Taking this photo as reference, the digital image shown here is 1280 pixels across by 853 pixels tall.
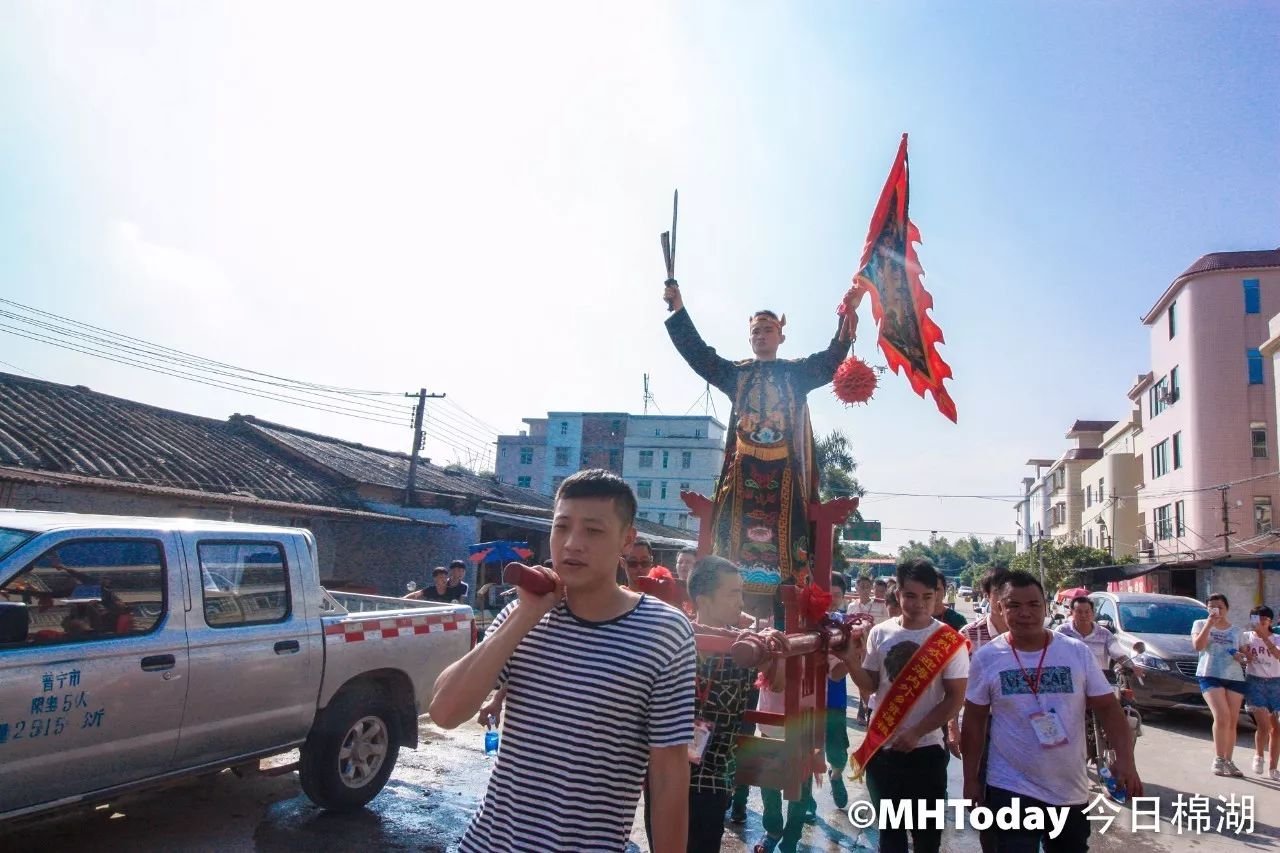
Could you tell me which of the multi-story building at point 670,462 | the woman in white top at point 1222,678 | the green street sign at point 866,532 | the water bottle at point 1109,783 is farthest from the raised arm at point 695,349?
the multi-story building at point 670,462

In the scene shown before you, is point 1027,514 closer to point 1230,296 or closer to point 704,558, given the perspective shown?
point 1230,296

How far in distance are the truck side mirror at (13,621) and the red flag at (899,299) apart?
177 inches

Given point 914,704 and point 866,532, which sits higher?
point 866,532

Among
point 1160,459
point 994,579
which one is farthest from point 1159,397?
point 994,579

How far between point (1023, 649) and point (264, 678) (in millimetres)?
4214

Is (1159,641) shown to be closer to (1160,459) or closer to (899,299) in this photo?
(899,299)

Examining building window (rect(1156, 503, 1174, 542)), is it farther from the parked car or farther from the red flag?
the red flag

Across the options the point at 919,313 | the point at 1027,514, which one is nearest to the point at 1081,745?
the point at 919,313

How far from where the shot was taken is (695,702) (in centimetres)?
275

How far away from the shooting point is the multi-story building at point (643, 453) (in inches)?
2050

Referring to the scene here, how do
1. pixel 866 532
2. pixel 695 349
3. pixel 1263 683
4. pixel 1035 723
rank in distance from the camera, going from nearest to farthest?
pixel 1035 723 → pixel 695 349 → pixel 1263 683 → pixel 866 532

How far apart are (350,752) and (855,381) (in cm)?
410

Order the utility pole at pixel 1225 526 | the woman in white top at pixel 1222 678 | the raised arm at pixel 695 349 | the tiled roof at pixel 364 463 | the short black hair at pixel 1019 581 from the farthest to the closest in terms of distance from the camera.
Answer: the utility pole at pixel 1225 526 < the tiled roof at pixel 364 463 < the woman in white top at pixel 1222 678 < the raised arm at pixel 695 349 < the short black hair at pixel 1019 581

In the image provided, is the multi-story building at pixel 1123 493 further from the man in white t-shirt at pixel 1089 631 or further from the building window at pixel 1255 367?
the man in white t-shirt at pixel 1089 631
